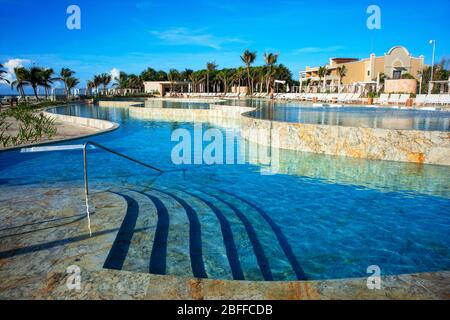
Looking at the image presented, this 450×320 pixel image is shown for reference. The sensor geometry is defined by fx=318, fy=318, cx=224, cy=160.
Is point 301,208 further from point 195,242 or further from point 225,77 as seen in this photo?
point 225,77

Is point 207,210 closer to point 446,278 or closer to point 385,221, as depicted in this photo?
point 385,221

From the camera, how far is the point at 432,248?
467 cm

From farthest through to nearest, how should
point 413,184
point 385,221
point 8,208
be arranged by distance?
point 413,184 < point 385,221 < point 8,208

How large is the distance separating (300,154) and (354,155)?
1721 millimetres

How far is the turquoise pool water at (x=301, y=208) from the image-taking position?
14.1 ft

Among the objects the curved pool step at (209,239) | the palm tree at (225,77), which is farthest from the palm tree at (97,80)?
the curved pool step at (209,239)

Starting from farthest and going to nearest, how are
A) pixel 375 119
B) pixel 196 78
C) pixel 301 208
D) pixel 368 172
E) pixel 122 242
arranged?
pixel 196 78
pixel 375 119
pixel 368 172
pixel 301 208
pixel 122 242

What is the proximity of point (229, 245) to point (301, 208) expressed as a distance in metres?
2.13

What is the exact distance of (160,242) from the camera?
4461 mm

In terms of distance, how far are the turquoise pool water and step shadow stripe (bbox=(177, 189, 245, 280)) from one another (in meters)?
0.02

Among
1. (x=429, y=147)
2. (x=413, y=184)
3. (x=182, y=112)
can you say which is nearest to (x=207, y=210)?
(x=413, y=184)

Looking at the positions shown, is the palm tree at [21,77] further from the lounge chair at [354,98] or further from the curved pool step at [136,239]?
the curved pool step at [136,239]

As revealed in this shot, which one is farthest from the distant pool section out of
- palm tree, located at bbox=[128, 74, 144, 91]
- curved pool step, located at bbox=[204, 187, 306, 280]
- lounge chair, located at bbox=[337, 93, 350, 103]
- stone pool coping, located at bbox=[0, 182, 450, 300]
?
palm tree, located at bbox=[128, 74, 144, 91]

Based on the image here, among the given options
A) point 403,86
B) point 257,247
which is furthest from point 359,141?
point 403,86
